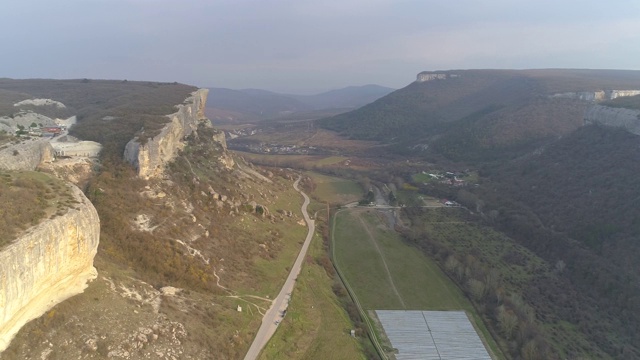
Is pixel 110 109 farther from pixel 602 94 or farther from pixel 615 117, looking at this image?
pixel 602 94

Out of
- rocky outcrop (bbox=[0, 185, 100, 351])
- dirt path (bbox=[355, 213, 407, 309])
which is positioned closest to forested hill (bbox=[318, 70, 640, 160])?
dirt path (bbox=[355, 213, 407, 309])

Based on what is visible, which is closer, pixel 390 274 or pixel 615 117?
pixel 390 274

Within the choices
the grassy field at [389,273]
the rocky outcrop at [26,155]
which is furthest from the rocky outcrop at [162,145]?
the grassy field at [389,273]

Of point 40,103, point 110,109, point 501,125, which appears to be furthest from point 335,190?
point 501,125

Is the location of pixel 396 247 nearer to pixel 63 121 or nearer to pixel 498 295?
pixel 498 295

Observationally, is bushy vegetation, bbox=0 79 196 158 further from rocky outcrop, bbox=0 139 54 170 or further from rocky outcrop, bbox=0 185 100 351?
rocky outcrop, bbox=0 185 100 351

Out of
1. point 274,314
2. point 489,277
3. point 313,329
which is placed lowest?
point 489,277

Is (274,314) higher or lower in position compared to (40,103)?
lower
